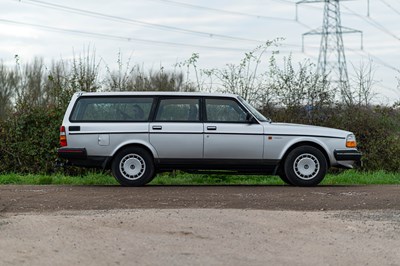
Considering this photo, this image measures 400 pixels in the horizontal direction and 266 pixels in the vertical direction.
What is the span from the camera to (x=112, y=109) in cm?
1586

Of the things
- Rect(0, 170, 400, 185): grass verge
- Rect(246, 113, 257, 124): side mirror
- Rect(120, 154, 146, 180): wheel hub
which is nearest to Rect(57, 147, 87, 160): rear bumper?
Rect(120, 154, 146, 180): wheel hub

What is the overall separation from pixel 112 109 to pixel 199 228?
6.49 meters

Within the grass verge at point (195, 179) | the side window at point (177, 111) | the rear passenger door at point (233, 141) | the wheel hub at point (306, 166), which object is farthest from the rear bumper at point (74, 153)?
the wheel hub at point (306, 166)

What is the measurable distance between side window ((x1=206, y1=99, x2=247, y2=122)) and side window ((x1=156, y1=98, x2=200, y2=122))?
0.85 ft

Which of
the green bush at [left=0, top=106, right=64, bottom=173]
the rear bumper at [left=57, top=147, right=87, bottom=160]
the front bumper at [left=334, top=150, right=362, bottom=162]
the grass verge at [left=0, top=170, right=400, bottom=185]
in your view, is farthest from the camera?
the green bush at [left=0, top=106, right=64, bottom=173]

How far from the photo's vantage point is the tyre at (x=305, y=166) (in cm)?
1580

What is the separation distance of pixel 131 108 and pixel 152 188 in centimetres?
162

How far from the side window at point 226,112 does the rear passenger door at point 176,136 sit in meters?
0.27

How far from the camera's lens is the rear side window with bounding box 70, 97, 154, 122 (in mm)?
15828

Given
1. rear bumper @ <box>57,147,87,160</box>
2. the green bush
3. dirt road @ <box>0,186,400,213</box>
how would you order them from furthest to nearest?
the green bush, rear bumper @ <box>57,147,87,160</box>, dirt road @ <box>0,186,400,213</box>

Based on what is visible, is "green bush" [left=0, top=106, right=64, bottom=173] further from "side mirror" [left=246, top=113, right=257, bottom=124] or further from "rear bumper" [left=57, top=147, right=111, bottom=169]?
"side mirror" [left=246, top=113, right=257, bottom=124]

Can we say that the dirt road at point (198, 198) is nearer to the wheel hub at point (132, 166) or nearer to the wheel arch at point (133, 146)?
the wheel hub at point (132, 166)

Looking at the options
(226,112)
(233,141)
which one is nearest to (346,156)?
(233,141)

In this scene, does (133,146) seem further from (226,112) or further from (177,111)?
(226,112)
